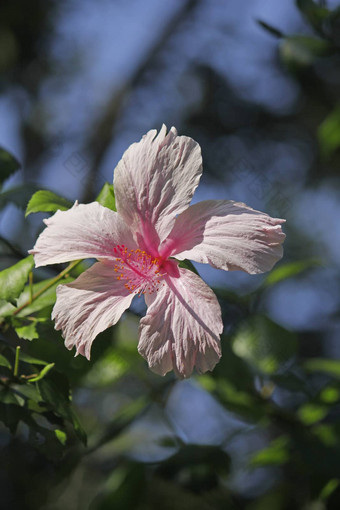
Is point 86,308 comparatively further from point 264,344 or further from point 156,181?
point 264,344

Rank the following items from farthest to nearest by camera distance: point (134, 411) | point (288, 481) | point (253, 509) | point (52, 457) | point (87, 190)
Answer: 1. point (87, 190)
2. point (288, 481)
3. point (253, 509)
4. point (134, 411)
5. point (52, 457)

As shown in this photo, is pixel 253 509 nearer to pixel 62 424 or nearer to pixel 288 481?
pixel 288 481

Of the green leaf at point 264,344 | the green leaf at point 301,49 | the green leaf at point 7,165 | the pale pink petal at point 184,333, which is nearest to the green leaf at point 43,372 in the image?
the pale pink petal at point 184,333

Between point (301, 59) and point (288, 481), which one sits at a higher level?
point (301, 59)

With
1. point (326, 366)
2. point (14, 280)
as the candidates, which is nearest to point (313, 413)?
point (326, 366)

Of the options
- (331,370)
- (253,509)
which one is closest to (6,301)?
(331,370)

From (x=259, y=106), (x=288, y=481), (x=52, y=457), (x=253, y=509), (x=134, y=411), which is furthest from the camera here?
(x=259, y=106)

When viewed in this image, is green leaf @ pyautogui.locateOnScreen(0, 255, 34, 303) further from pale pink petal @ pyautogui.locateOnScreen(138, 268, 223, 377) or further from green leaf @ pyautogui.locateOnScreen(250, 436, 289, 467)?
green leaf @ pyautogui.locateOnScreen(250, 436, 289, 467)
